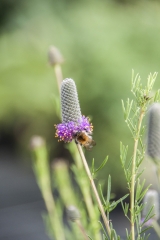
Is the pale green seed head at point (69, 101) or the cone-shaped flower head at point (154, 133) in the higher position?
the pale green seed head at point (69, 101)

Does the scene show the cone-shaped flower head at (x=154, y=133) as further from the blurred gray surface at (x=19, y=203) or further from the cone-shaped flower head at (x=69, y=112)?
the blurred gray surface at (x=19, y=203)

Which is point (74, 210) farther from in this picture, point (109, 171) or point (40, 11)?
point (40, 11)

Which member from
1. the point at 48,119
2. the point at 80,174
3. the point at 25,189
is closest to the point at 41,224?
the point at 25,189

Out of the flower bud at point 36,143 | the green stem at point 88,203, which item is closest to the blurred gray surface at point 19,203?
the flower bud at point 36,143

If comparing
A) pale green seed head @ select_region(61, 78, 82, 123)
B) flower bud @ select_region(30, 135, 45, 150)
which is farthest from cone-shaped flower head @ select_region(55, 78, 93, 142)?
flower bud @ select_region(30, 135, 45, 150)

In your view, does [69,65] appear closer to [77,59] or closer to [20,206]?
[77,59]

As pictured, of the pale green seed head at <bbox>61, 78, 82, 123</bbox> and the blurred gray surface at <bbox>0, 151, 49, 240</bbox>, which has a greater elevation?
the blurred gray surface at <bbox>0, 151, 49, 240</bbox>

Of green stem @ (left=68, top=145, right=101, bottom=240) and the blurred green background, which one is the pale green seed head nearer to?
green stem @ (left=68, top=145, right=101, bottom=240)
